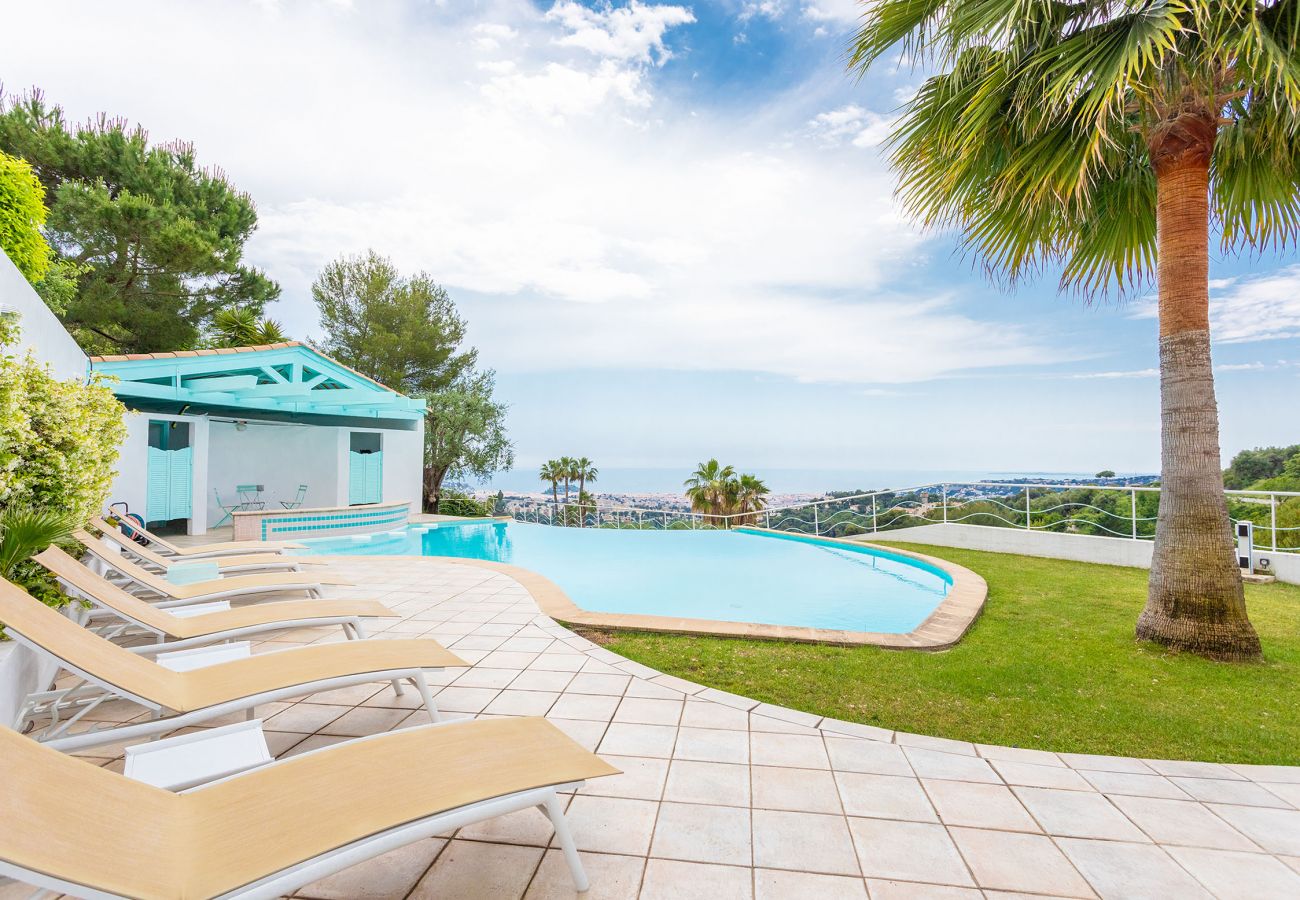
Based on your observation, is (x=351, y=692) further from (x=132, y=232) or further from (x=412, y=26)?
(x=132, y=232)

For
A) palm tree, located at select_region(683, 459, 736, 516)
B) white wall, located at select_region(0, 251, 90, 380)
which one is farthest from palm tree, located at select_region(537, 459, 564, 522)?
white wall, located at select_region(0, 251, 90, 380)

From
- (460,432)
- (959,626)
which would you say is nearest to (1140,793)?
(959,626)

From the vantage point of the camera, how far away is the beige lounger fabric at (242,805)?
1.42 m

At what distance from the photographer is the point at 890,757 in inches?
118

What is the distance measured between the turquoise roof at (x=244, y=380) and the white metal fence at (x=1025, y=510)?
8.92 meters

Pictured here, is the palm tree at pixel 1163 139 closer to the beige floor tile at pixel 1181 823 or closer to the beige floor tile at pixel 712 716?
the beige floor tile at pixel 1181 823

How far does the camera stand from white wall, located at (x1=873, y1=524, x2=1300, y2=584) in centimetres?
761

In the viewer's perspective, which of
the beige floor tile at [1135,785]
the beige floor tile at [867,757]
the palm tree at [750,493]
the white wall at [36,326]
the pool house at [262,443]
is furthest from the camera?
the palm tree at [750,493]

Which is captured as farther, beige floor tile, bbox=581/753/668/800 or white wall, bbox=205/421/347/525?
white wall, bbox=205/421/347/525

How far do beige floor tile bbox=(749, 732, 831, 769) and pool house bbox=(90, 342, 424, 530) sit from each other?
35.8ft

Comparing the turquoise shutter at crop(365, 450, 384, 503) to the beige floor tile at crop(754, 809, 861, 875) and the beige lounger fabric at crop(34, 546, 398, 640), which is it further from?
the beige floor tile at crop(754, 809, 861, 875)

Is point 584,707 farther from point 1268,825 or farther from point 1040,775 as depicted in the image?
point 1268,825

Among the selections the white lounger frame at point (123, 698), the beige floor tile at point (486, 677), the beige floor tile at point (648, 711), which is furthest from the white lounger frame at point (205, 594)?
the beige floor tile at point (648, 711)

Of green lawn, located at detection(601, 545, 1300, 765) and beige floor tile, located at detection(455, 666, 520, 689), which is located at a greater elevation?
beige floor tile, located at detection(455, 666, 520, 689)
